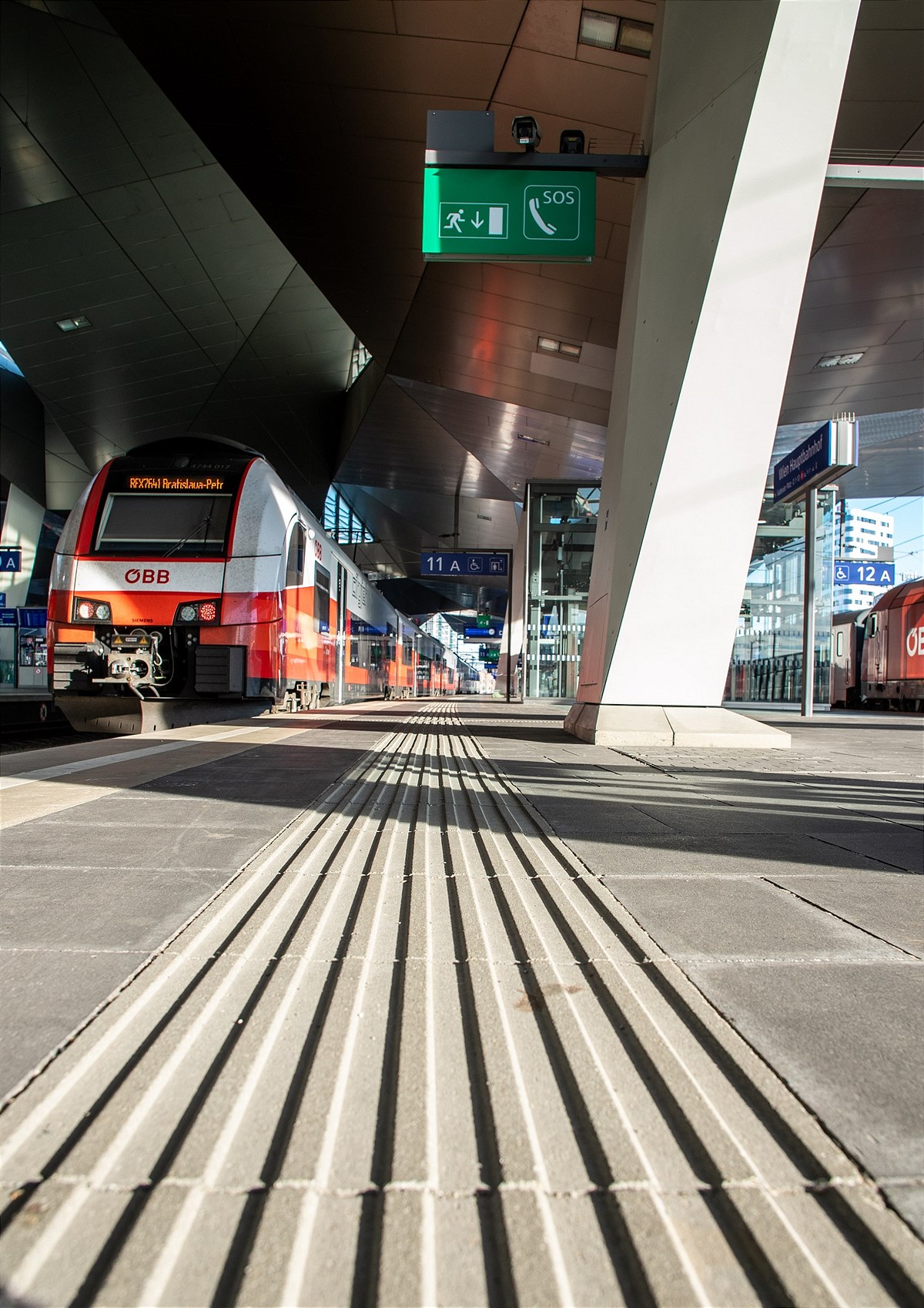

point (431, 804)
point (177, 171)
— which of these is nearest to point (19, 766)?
point (431, 804)

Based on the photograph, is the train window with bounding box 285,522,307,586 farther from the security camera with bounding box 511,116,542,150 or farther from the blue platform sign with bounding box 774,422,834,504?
the blue platform sign with bounding box 774,422,834,504

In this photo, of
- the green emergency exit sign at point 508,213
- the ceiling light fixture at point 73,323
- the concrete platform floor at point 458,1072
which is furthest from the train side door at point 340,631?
the ceiling light fixture at point 73,323

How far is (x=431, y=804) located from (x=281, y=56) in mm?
11130

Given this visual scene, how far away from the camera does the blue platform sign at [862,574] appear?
88.9 ft

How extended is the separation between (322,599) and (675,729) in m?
6.64

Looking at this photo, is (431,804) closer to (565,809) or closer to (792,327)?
(565,809)

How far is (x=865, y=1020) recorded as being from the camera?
1.59 m

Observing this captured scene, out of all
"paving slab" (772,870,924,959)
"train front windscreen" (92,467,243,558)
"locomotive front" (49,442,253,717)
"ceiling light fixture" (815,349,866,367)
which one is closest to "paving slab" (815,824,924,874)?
"paving slab" (772,870,924,959)

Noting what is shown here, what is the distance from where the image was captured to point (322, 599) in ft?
41.3

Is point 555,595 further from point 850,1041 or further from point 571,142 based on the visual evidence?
point 850,1041

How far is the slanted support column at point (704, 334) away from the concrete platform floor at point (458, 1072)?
5.03 meters

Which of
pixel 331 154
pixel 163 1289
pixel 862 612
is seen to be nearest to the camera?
pixel 163 1289

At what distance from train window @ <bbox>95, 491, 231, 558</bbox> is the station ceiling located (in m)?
6.18

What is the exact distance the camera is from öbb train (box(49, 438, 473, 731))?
919 cm
